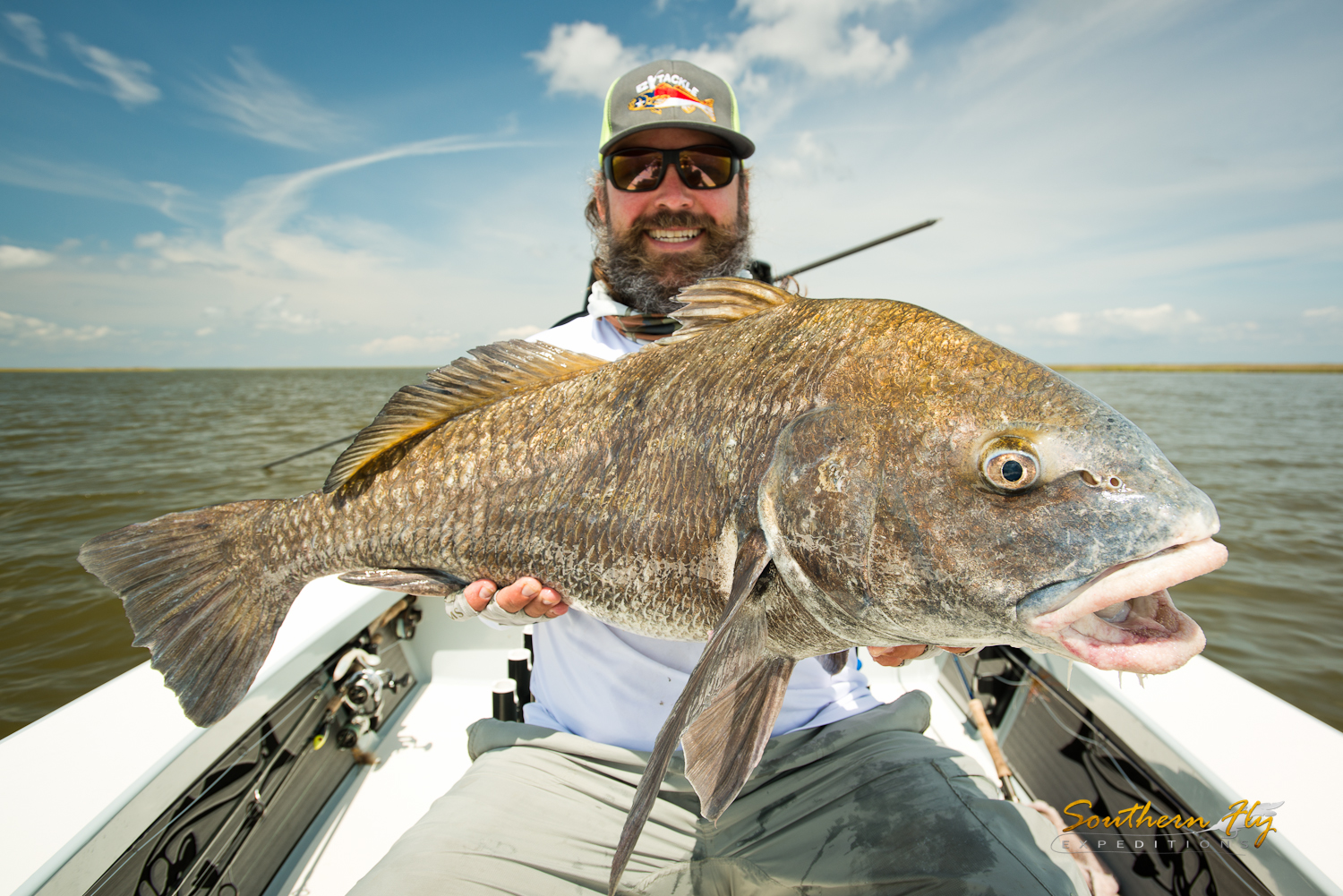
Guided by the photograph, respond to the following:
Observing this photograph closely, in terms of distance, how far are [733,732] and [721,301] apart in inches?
52.9

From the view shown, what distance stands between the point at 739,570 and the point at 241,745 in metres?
2.68

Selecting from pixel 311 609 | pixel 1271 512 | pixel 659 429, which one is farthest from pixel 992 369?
pixel 1271 512

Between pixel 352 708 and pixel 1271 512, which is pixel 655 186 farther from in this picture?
pixel 1271 512

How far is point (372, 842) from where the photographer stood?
3.39m

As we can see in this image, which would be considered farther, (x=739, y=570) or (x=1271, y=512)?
(x=1271, y=512)

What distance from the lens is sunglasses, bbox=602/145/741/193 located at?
11.4 feet

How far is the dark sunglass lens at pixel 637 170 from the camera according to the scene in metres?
3.49

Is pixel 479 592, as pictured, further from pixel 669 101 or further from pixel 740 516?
pixel 669 101

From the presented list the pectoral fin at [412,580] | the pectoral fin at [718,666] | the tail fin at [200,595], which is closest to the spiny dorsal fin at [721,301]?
the pectoral fin at [718,666]

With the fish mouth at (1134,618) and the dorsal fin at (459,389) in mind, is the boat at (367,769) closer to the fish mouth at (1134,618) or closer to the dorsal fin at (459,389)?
the fish mouth at (1134,618)

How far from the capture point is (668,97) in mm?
3361

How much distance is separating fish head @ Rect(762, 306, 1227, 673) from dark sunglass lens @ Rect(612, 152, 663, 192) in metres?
2.39

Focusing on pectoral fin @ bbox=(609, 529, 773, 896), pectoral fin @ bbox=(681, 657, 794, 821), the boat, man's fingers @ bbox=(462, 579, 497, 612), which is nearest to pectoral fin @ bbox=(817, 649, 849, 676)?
pectoral fin @ bbox=(681, 657, 794, 821)

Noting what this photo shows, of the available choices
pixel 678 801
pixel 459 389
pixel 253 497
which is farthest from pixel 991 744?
pixel 253 497
